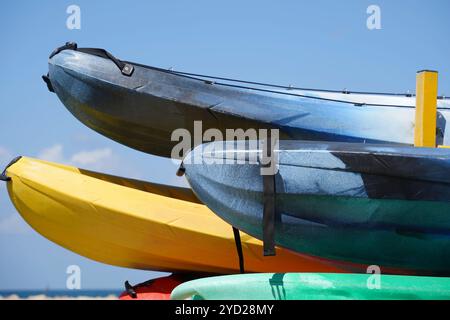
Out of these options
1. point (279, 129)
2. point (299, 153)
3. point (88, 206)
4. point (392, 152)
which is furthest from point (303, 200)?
point (88, 206)

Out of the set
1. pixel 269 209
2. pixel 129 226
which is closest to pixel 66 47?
pixel 129 226

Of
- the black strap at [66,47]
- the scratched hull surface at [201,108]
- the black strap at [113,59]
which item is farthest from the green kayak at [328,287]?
the black strap at [66,47]

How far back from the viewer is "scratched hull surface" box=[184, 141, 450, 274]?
175 inches

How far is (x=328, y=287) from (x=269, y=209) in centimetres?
61

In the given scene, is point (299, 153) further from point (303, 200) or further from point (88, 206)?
point (88, 206)

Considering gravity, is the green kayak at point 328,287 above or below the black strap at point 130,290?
above

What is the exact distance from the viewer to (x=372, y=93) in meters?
6.83

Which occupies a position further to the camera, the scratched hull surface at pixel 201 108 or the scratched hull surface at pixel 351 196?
the scratched hull surface at pixel 201 108

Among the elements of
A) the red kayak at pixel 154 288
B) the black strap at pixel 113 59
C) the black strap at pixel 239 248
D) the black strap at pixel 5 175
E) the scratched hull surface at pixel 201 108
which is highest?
the black strap at pixel 113 59

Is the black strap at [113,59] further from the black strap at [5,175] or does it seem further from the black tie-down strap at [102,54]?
the black strap at [5,175]

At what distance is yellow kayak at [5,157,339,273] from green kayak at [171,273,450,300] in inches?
62.5

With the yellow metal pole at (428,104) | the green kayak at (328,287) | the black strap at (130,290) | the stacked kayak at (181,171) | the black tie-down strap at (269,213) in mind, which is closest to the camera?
the green kayak at (328,287)

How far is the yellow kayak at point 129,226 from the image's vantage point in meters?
5.89

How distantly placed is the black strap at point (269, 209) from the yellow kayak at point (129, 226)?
1.44 meters
